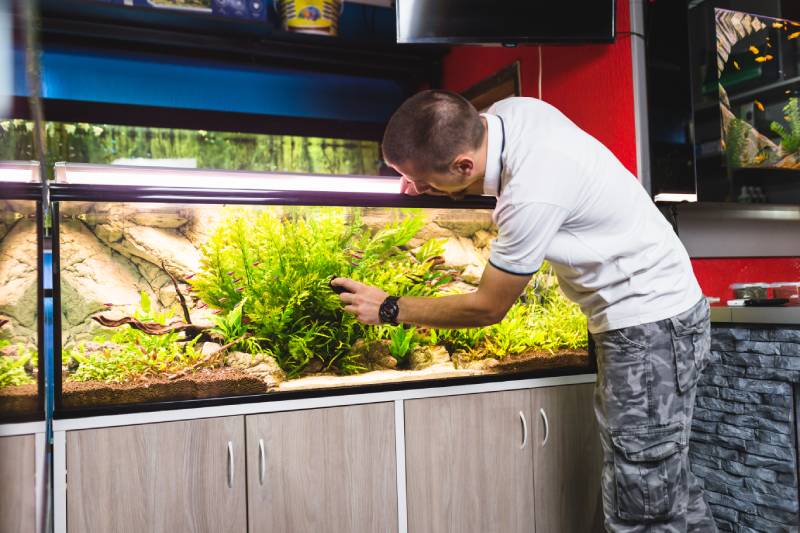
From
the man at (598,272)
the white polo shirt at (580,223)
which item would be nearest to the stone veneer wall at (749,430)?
the man at (598,272)

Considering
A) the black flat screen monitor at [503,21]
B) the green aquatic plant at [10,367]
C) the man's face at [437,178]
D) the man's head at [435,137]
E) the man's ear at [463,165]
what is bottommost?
the green aquatic plant at [10,367]

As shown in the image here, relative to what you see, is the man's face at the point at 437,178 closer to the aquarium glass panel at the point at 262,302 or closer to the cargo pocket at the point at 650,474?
the aquarium glass panel at the point at 262,302

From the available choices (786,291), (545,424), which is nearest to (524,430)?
(545,424)

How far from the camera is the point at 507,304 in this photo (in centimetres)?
159

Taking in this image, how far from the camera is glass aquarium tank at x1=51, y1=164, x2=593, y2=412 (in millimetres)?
1625

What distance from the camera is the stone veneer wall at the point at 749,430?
6.40 feet

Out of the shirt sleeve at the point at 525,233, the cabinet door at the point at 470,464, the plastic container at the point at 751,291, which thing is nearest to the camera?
the shirt sleeve at the point at 525,233

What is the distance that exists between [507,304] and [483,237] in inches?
20.9

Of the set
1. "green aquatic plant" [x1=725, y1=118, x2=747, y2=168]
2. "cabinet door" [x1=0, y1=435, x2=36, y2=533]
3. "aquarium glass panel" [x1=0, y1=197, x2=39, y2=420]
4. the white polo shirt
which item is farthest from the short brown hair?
"green aquatic plant" [x1=725, y1=118, x2=747, y2=168]

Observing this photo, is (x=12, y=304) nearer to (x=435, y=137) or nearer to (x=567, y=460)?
(x=435, y=137)

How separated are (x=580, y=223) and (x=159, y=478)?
1311 millimetres

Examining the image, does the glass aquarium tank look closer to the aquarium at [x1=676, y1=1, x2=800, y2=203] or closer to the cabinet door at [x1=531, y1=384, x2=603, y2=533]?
the cabinet door at [x1=531, y1=384, x2=603, y2=533]

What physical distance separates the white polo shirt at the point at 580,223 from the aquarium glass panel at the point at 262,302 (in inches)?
16.4

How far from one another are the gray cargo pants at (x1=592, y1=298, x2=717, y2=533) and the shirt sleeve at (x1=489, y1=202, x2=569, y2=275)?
1.27 ft
